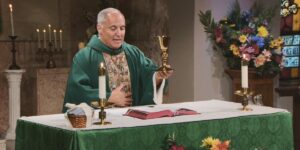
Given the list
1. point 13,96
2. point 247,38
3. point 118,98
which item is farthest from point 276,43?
point 13,96

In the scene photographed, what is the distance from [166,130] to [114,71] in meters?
1.45

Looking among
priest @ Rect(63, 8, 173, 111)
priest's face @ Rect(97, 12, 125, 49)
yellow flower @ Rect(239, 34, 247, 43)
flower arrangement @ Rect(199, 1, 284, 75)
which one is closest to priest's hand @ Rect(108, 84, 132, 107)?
priest @ Rect(63, 8, 173, 111)

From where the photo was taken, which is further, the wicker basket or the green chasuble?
the green chasuble

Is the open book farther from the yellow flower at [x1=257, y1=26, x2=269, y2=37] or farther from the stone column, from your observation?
the stone column

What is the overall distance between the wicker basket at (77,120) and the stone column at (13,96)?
4312mm

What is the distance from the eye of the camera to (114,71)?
16.1 ft

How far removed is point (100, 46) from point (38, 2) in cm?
365

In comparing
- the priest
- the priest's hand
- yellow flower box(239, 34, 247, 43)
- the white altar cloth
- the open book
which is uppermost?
yellow flower box(239, 34, 247, 43)

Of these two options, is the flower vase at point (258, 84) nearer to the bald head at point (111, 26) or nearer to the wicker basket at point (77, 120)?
the bald head at point (111, 26)

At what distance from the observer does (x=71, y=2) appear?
845cm

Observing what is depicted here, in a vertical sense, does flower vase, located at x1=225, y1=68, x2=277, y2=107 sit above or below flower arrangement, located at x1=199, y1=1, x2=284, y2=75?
below

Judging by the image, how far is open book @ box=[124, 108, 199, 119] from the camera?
3696 mm

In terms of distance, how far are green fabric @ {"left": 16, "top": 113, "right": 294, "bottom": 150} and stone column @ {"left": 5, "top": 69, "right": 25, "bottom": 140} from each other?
148 inches

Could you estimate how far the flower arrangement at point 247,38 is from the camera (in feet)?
21.7
